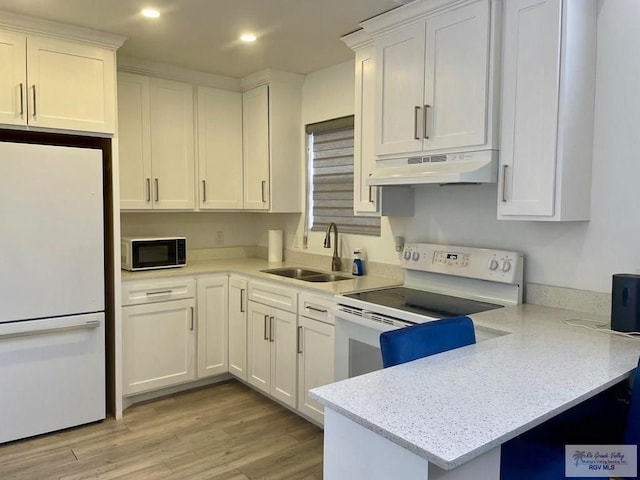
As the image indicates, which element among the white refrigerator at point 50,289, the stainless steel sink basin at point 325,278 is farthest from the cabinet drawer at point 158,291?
the stainless steel sink basin at point 325,278

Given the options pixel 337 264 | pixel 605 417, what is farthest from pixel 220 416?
pixel 605 417

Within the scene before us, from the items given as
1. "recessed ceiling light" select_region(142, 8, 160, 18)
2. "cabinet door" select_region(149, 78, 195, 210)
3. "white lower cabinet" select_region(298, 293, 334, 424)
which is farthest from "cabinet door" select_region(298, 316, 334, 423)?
"recessed ceiling light" select_region(142, 8, 160, 18)

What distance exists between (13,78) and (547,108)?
109 inches

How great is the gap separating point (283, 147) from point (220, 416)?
205 centimetres

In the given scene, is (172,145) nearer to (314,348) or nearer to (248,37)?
(248,37)

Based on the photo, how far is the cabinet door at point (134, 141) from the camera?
345 centimetres

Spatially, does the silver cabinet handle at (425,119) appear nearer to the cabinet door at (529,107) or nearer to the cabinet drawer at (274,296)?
the cabinet door at (529,107)

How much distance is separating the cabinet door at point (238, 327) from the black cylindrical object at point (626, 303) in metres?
2.35

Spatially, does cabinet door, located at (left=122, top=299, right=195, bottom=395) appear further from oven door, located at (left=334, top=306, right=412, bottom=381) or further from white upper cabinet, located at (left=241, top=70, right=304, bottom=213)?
oven door, located at (left=334, top=306, right=412, bottom=381)

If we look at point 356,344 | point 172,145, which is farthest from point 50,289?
point 356,344

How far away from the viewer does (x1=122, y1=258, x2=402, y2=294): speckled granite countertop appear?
9.58 feet

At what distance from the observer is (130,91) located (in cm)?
346

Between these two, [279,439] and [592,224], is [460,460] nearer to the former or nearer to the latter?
[592,224]

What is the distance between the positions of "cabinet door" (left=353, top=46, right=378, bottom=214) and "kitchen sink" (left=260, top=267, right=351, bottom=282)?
1.94ft
